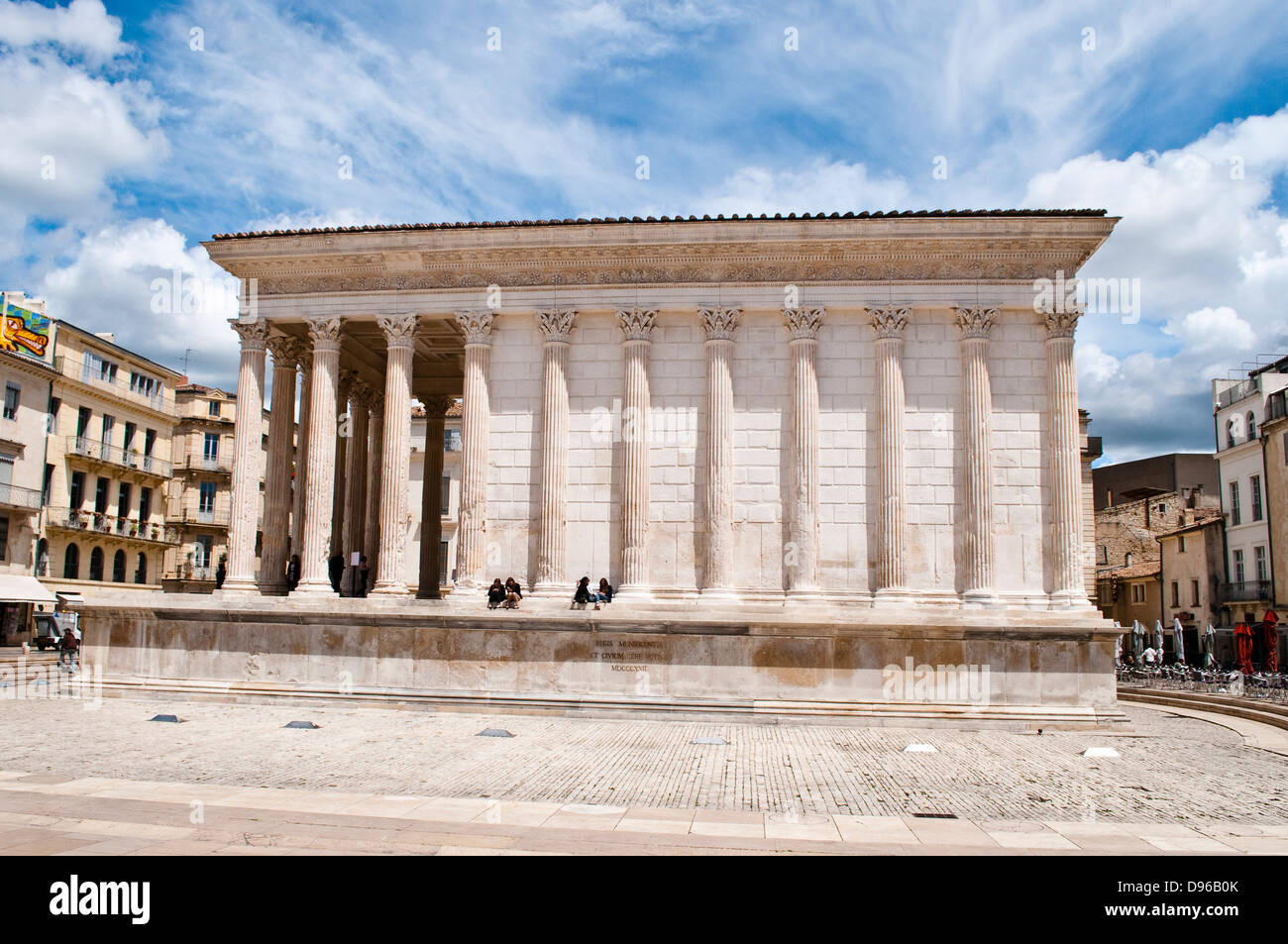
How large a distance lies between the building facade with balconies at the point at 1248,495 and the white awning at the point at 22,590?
174ft

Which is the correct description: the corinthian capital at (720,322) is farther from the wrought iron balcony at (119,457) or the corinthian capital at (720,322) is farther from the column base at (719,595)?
the wrought iron balcony at (119,457)

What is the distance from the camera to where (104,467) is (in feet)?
164

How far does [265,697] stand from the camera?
23750 millimetres

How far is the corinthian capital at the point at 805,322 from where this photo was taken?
85.5ft

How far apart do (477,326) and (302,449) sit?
7261 mm

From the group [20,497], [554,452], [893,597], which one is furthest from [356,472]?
[20,497]

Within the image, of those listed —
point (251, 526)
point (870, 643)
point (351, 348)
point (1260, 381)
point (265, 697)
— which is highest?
point (1260, 381)

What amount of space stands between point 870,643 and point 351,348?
64.6ft

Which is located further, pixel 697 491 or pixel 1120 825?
pixel 697 491

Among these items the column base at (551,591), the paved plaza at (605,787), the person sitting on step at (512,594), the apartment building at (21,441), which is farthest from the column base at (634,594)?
the apartment building at (21,441)

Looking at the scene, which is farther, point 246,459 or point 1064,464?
point 246,459

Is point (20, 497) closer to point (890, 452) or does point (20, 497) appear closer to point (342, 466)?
point (342, 466)
